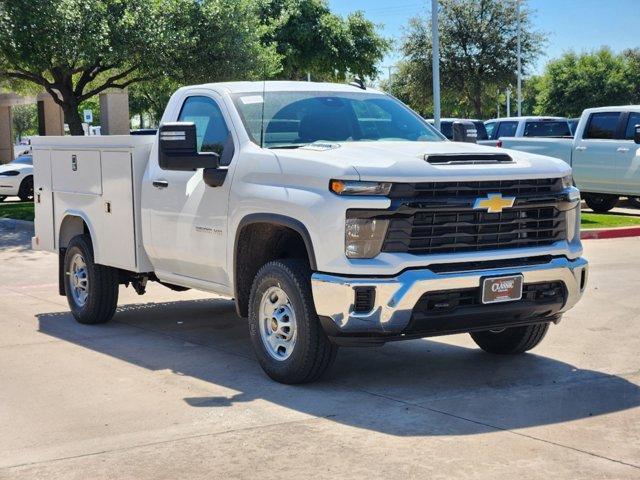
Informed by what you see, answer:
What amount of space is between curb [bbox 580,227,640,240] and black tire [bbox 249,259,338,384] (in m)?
10.3

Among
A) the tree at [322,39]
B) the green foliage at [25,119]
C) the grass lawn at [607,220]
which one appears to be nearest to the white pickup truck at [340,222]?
the grass lawn at [607,220]

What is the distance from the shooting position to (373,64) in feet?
138

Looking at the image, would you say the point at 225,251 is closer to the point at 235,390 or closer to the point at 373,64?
the point at 235,390

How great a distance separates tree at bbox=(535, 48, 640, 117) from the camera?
205ft

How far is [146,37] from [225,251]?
16256 mm

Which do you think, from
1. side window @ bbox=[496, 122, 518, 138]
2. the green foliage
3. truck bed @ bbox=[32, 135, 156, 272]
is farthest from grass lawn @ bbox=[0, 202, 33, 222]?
the green foliage

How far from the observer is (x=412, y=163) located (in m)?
6.44

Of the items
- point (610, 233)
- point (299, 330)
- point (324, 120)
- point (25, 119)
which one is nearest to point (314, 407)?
point (299, 330)

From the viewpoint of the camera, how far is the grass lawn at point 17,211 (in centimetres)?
2158

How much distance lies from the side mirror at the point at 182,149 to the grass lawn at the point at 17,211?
14.1m

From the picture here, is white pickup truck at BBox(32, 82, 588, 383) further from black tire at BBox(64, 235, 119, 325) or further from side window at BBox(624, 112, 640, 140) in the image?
side window at BBox(624, 112, 640, 140)

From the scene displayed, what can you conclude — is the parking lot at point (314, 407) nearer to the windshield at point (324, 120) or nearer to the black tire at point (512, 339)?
the black tire at point (512, 339)

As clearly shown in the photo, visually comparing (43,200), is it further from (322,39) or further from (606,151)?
(322,39)

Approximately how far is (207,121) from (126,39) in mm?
15580
